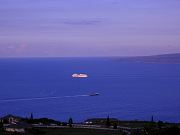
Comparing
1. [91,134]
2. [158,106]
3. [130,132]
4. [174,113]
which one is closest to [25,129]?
[91,134]

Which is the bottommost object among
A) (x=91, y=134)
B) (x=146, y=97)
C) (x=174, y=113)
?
(x=91, y=134)

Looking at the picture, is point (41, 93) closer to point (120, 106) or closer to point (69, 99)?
point (69, 99)

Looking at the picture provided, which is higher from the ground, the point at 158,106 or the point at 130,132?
the point at 158,106

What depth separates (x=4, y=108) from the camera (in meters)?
68.6

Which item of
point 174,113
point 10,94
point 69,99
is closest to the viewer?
point 174,113

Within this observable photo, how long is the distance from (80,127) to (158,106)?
1578 inches

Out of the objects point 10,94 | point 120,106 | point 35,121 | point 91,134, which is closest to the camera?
point 91,134

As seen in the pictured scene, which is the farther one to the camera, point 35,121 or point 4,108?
point 4,108

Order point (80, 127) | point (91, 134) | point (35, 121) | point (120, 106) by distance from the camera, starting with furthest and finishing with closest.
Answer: point (120, 106) < point (35, 121) < point (80, 127) < point (91, 134)

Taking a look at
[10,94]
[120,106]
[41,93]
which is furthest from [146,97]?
[10,94]

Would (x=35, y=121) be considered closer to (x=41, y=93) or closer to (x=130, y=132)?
(x=130, y=132)

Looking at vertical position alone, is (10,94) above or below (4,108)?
above

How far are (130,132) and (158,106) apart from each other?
139ft

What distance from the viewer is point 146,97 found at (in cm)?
8419
